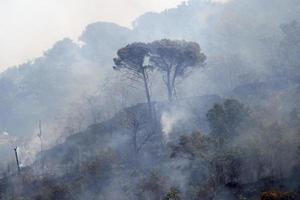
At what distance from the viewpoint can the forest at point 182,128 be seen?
3734cm

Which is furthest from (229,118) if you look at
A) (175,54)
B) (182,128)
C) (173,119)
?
(175,54)

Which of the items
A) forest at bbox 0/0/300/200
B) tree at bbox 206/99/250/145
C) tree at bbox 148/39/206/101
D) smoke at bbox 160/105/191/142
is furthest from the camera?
tree at bbox 148/39/206/101

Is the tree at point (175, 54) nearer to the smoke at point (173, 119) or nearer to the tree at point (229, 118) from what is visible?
the smoke at point (173, 119)

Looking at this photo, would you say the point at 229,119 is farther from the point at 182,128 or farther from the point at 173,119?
the point at 173,119

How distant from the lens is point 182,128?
5138cm

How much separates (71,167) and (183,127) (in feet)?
41.1

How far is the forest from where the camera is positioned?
37.3m

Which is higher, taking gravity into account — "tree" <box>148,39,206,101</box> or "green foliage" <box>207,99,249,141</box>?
"tree" <box>148,39,206,101</box>

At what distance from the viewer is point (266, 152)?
3688 cm

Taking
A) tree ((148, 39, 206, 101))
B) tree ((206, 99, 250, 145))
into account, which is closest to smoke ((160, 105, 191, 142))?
tree ((148, 39, 206, 101))

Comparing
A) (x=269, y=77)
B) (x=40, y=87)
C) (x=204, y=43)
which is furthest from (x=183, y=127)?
(x=40, y=87)

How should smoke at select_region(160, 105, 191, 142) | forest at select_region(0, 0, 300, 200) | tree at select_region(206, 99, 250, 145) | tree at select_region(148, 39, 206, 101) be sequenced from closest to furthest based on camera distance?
forest at select_region(0, 0, 300, 200) → tree at select_region(206, 99, 250, 145) → smoke at select_region(160, 105, 191, 142) → tree at select_region(148, 39, 206, 101)

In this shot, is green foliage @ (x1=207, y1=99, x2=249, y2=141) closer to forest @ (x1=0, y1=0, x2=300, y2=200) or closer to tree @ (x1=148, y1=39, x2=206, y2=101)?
forest @ (x1=0, y1=0, x2=300, y2=200)

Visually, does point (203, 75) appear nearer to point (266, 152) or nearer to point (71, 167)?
point (71, 167)
